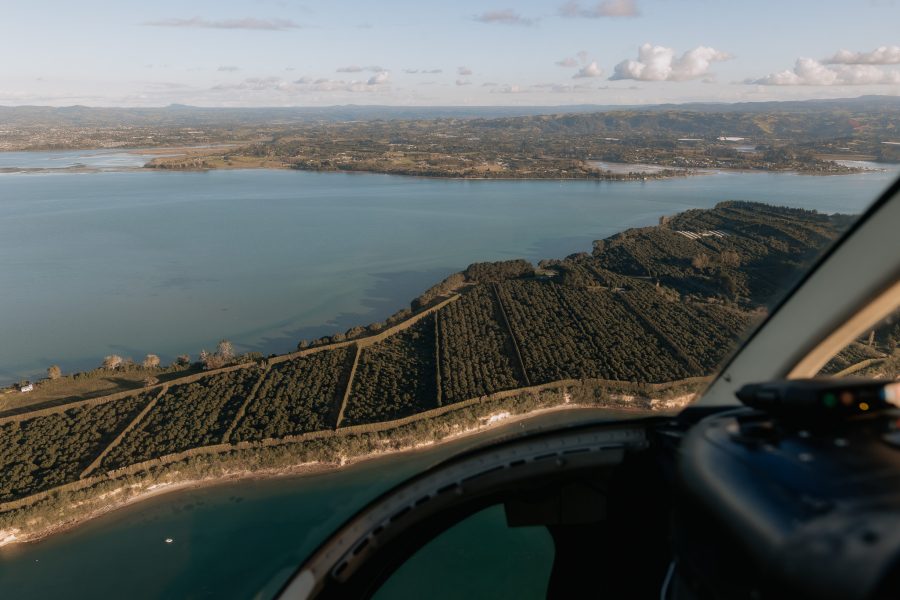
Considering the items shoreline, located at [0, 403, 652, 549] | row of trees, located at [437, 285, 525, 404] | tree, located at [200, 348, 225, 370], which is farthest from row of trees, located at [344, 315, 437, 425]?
tree, located at [200, 348, 225, 370]

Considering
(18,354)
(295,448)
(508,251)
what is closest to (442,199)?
(508,251)

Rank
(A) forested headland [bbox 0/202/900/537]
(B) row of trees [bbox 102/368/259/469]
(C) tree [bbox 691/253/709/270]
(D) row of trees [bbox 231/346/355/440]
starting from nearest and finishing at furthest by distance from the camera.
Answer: (A) forested headland [bbox 0/202/900/537]
(B) row of trees [bbox 102/368/259/469]
(D) row of trees [bbox 231/346/355/440]
(C) tree [bbox 691/253/709/270]

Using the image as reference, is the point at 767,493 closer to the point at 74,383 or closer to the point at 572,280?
the point at 74,383

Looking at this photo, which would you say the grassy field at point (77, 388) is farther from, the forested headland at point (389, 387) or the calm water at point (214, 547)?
the calm water at point (214, 547)

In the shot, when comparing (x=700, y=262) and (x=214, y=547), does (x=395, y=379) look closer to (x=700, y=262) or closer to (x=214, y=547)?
(x=214, y=547)

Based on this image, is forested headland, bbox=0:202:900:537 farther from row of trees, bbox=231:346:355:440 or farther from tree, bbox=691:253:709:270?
tree, bbox=691:253:709:270
